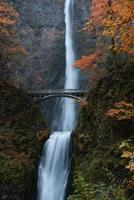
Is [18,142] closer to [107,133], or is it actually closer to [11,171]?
[11,171]

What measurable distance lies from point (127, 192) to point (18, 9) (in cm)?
4657

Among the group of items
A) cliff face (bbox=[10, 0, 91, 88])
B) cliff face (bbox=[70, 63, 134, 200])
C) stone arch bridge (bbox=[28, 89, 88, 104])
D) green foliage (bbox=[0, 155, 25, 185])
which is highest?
cliff face (bbox=[10, 0, 91, 88])

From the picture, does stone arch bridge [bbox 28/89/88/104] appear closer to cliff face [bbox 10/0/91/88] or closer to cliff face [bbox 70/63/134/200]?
cliff face [bbox 10/0/91/88]

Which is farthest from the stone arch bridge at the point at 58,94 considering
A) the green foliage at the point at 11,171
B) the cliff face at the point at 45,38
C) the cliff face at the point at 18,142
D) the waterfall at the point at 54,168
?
the green foliage at the point at 11,171

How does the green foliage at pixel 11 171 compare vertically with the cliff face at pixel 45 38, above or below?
below

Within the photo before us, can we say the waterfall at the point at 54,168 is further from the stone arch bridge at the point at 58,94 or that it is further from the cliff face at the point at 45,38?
the cliff face at the point at 45,38

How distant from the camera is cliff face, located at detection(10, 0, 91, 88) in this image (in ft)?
167

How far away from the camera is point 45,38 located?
5581 centimetres

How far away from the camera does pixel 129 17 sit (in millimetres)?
14281

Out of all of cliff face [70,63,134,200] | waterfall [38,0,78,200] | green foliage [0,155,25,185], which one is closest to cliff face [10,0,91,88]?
waterfall [38,0,78,200]

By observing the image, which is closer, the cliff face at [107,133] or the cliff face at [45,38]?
the cliff face at [107,133]

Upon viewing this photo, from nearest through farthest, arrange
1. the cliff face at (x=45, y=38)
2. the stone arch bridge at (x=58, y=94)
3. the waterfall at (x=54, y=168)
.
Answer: the waterfall at (x=54, y=168), the stone arch bridge at (x=58, y=94), the cliff face at (x=45, y=38)

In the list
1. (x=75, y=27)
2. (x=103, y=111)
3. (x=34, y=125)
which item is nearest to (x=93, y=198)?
(x=103, y=111)

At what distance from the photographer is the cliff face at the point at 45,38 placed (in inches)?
2005
